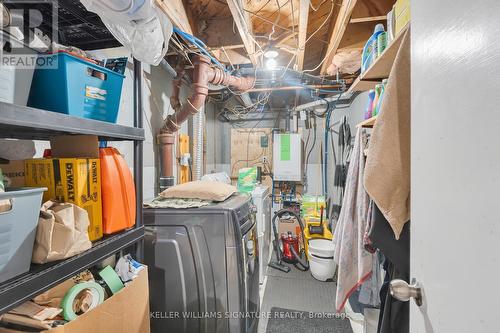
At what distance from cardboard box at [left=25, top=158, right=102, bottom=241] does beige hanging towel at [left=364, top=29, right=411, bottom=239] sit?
97 cm

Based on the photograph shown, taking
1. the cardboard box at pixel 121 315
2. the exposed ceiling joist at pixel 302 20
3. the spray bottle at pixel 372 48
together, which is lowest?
the cardboard box at pixel 121 315

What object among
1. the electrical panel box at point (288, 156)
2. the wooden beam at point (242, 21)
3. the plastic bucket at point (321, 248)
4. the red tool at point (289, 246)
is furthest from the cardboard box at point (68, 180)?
the electrical panel box at point (288, 156)

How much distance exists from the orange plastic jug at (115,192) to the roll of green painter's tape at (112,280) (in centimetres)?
14

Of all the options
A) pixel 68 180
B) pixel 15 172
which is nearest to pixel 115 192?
pixel 68 180

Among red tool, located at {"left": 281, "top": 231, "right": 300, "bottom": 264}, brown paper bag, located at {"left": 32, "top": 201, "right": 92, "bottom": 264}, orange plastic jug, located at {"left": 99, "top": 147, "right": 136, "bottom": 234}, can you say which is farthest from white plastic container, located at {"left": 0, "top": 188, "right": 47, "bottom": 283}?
red tool, located at {"left": 281, "top": 231, "right": 300, "bottom": 264}

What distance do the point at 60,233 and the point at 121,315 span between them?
36 cm

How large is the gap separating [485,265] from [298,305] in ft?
7.08

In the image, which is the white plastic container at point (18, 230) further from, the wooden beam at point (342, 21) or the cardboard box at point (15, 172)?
the wooden beam at point (342, 21)

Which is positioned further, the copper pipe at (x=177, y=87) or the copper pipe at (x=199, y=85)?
the copper pipe at (x=177, y=87)

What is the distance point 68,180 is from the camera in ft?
2.39

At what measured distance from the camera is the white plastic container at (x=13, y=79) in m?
0.52

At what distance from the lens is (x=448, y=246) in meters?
0.49

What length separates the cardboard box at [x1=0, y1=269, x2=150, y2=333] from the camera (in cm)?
63

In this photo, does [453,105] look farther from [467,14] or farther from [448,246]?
[448,246]
